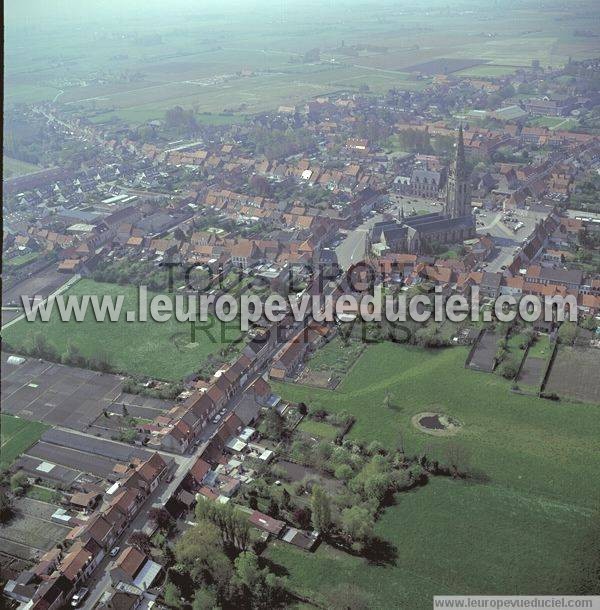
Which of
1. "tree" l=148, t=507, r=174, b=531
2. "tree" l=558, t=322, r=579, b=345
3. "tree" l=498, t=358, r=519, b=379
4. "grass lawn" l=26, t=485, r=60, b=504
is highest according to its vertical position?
"tree" l=558, t=322, r=579, b=345

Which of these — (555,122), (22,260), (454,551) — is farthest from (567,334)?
(555,122)

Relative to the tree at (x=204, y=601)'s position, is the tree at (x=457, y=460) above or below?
above

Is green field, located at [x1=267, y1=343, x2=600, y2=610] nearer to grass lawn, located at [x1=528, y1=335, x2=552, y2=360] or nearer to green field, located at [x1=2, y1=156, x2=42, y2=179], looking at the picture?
grass lawn, located at [x1=528, y1=335, x2=552, y2=360]

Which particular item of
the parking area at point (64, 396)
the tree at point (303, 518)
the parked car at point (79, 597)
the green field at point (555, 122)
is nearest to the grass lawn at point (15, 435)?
the parking area at point (64, 396)

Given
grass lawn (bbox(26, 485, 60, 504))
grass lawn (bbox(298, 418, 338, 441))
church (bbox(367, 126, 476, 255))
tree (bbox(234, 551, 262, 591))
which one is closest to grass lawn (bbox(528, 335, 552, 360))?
grass lawn (bbox(298, 418, 338, 441))

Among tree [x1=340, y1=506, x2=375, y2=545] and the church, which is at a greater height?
the church

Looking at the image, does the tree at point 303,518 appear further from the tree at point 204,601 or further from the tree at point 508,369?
the tree at point 508,369
